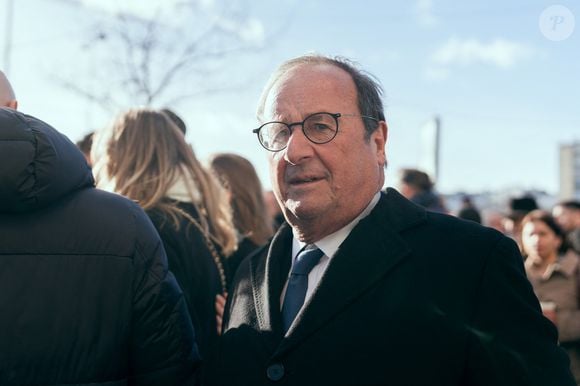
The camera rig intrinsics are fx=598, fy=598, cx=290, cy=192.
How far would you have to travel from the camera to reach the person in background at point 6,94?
2.05 metres

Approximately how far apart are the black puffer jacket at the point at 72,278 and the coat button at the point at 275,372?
33 cm

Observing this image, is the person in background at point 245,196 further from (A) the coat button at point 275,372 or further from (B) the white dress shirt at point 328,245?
(A) the coat button at point 275,372

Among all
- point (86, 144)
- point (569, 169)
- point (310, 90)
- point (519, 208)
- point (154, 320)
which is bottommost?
point (569, 169)

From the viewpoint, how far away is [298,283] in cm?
191

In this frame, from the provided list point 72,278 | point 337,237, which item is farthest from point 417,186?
point 72,278

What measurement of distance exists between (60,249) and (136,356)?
15.6 inches

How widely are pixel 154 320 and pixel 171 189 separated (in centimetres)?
96

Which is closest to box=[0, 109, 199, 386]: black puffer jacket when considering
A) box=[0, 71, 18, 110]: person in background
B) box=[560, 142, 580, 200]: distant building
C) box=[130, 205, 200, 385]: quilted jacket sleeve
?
box=[130, 205, 200, 385]: quilted jacket sleeve

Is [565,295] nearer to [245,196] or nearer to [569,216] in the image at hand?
[245,196]

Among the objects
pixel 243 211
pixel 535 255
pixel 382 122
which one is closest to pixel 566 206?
pixel 535 255

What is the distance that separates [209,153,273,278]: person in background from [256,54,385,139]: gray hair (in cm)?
162

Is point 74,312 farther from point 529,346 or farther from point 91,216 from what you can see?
point 529,346

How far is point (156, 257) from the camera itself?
1818 mm

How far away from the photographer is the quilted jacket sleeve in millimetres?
1775
